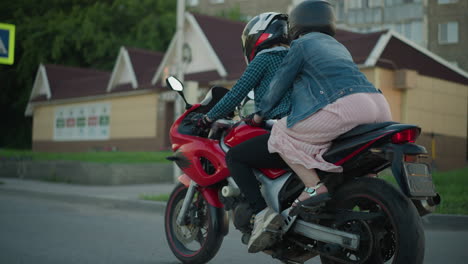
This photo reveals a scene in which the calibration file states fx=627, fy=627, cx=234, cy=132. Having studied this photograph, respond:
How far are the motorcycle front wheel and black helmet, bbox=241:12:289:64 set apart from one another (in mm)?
1316

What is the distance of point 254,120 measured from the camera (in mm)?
4289

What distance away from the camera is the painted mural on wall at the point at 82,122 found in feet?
97.2

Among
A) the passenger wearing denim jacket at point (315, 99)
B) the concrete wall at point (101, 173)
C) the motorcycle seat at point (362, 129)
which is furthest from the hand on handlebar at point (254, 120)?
the concrete wall at point (101, 173)

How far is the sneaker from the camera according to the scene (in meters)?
3.98

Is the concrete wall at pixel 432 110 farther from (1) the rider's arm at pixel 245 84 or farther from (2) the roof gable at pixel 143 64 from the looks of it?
(1) the rider's arm at pixel 245 84

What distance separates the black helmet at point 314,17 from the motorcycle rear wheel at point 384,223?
1071mm

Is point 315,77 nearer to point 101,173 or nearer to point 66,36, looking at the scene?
point 101,173

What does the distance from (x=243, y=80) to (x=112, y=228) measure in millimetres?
3838

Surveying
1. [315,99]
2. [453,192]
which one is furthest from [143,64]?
[315,99]

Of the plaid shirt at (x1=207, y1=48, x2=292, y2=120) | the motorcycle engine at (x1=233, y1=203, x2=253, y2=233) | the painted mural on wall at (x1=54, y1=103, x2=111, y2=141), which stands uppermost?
the plaid shirt at (x1=207, y1=48, x2=292, y2=120)

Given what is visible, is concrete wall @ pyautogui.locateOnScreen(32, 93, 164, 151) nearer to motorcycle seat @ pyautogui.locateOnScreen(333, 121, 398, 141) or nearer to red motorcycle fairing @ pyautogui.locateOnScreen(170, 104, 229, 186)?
red motorcycle fairing @ pyautogui.locateOnScreen(170, 104, 229, 186)

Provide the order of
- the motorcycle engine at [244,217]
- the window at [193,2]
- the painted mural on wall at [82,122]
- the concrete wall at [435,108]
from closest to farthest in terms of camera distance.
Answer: the motorcycle engine at [244,217]
the concrete wall at [435,108]
the painted mural on wall at [82,122]
the window at [193,2]

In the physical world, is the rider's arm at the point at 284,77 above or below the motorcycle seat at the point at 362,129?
above

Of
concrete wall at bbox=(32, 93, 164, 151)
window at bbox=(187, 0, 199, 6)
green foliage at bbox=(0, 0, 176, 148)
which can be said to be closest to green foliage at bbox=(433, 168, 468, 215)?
concrete wall at bbox=(32, 93, 164, 151)
